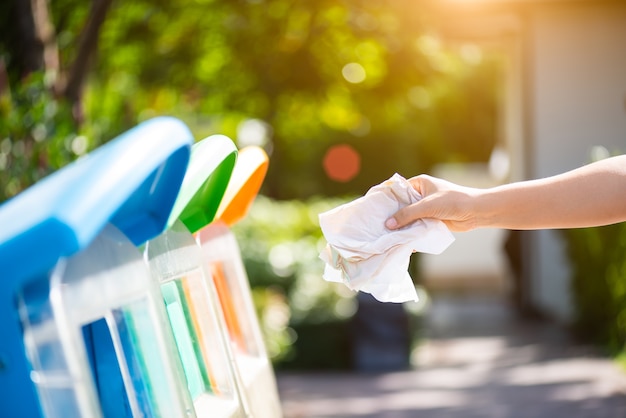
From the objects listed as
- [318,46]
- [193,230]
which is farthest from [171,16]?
[193,230]

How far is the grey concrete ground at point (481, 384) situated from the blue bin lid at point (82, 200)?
6417 millimetres

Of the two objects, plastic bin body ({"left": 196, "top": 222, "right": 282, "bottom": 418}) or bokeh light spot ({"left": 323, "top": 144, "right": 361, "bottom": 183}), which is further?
bokeh light spot ({"left": 323, "top": 144, "right": 361, "bottom": 183})

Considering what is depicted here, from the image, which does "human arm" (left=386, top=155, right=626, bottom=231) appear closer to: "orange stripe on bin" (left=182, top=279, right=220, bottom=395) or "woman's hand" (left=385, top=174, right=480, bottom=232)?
"woman's hand" (left=385, top=174, right=480, bottom=232)

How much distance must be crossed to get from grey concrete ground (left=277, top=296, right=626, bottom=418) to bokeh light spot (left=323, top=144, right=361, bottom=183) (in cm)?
2088

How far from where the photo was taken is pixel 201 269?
231 cm

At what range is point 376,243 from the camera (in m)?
2.20

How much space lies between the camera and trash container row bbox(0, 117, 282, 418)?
1354 mm

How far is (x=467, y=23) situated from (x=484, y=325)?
4.14m

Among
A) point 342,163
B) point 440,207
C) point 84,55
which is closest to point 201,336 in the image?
point 440,207

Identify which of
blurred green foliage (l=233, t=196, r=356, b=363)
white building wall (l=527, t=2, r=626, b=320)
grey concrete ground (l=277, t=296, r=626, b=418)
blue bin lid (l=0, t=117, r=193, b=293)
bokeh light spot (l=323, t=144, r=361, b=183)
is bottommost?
grey concrete ground (l=277, t=296, r=626, b=418)

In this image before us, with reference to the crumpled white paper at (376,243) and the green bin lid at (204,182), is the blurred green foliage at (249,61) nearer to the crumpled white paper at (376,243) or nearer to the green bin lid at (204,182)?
the green bin lid at (204,182)

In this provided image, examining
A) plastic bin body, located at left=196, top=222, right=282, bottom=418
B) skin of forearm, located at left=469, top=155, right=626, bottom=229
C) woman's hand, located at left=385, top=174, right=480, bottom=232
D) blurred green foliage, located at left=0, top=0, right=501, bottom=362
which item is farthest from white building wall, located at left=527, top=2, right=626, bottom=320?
woman's hand, located at left=385, top=174, right=480, bottom=232

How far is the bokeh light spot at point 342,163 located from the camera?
33.3 metres

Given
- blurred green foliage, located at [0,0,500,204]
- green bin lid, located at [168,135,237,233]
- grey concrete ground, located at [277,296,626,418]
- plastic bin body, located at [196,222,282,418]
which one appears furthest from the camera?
blurred green foliage, located at [0,0,500,204]
